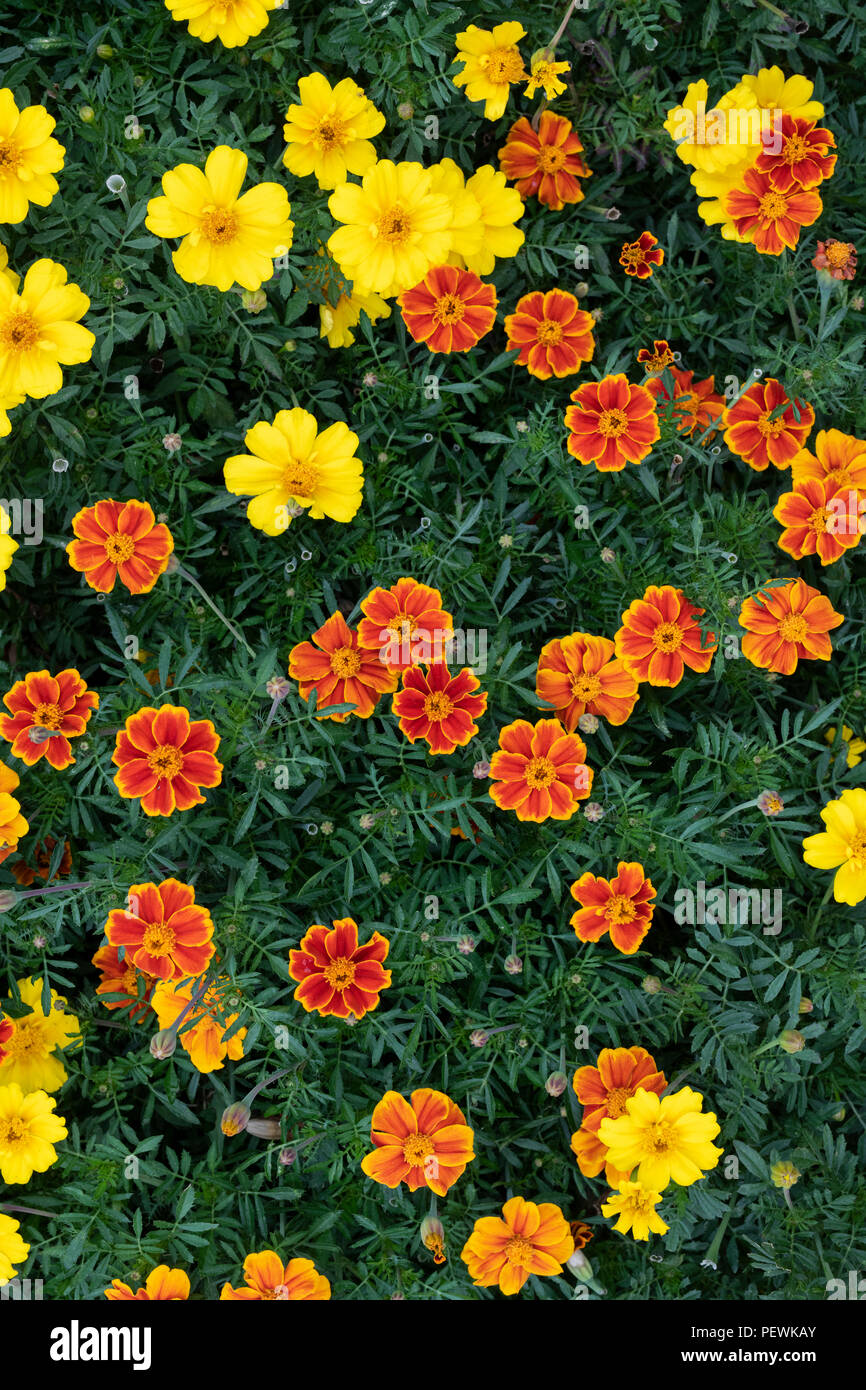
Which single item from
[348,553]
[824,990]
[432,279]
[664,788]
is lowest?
[824,990]

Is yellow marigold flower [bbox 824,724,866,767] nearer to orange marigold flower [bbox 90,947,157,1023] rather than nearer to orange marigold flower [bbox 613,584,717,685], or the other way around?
orange marigold flower [bbox 613,584,717,685]

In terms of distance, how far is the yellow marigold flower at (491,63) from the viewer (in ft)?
6.48

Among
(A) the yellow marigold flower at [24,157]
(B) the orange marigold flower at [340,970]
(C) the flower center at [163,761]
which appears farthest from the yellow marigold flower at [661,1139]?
(A) the yellow marigold flower at [24,157]

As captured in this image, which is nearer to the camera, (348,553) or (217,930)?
(217,930)

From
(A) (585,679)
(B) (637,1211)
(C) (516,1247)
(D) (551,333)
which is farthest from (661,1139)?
(D) (551,333)

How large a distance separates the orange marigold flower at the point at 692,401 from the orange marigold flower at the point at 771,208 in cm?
24

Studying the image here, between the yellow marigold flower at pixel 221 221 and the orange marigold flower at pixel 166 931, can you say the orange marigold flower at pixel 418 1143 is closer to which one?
the orange marigold flower at pixel 166 931

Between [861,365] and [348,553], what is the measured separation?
1004 millimetres

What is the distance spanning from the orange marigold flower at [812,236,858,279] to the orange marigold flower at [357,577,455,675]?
3.05 feet

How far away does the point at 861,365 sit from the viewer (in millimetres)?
2170

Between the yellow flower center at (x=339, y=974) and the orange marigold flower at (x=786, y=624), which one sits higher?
the orange marigold flower at (x=786, y=624)

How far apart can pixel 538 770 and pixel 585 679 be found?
19 cm

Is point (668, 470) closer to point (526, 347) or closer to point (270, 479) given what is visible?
point (526, 347)
